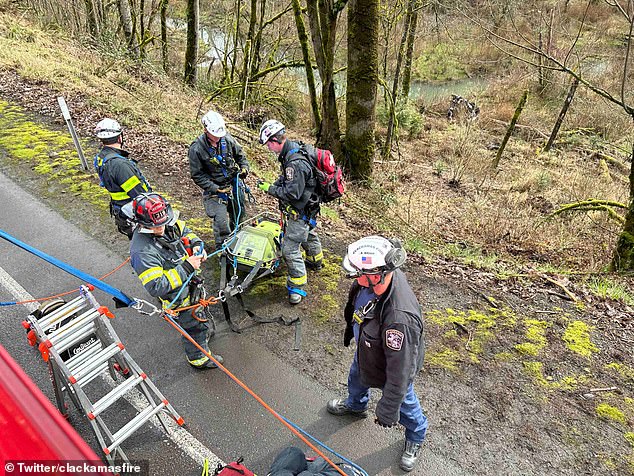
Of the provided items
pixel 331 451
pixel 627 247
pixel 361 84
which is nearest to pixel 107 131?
pixel 331 451

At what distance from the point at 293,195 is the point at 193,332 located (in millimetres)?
1853

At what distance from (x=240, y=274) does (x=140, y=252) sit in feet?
6.56

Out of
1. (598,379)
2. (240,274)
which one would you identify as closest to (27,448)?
(240,274)

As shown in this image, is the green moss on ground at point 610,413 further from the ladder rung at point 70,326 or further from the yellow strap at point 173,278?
the ladder rung at point 70,326

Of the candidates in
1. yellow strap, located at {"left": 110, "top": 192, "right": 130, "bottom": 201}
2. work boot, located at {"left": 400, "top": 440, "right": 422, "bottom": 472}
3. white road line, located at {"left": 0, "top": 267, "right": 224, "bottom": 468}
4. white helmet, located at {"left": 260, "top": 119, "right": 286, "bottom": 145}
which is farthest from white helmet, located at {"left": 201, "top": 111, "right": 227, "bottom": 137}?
work boot, located at {"left": 400, "top": 440, "right": 422, "bottom": 472}

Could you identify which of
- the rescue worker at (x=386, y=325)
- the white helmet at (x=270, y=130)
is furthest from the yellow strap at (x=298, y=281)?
the rescue worker at (x=386, y=325)

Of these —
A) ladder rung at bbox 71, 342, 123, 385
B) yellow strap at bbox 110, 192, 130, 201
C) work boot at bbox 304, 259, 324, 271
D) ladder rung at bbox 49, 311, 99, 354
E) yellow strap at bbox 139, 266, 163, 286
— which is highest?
yellow strap at bbox 110, 192, 130, 201

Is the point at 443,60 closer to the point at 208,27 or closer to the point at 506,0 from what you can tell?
the point at 506,0

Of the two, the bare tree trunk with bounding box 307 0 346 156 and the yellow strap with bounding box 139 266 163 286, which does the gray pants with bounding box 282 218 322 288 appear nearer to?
the yellow strap with bounding box 139 266 163 286

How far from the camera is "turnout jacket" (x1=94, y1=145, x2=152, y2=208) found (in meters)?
5.11

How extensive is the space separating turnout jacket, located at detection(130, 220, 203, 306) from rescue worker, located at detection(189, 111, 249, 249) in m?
1.72

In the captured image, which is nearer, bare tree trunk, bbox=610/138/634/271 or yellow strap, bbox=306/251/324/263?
yellow strap, bbox=306/251/324/263

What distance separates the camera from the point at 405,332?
10.0 ft

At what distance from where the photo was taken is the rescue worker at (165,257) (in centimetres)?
372
